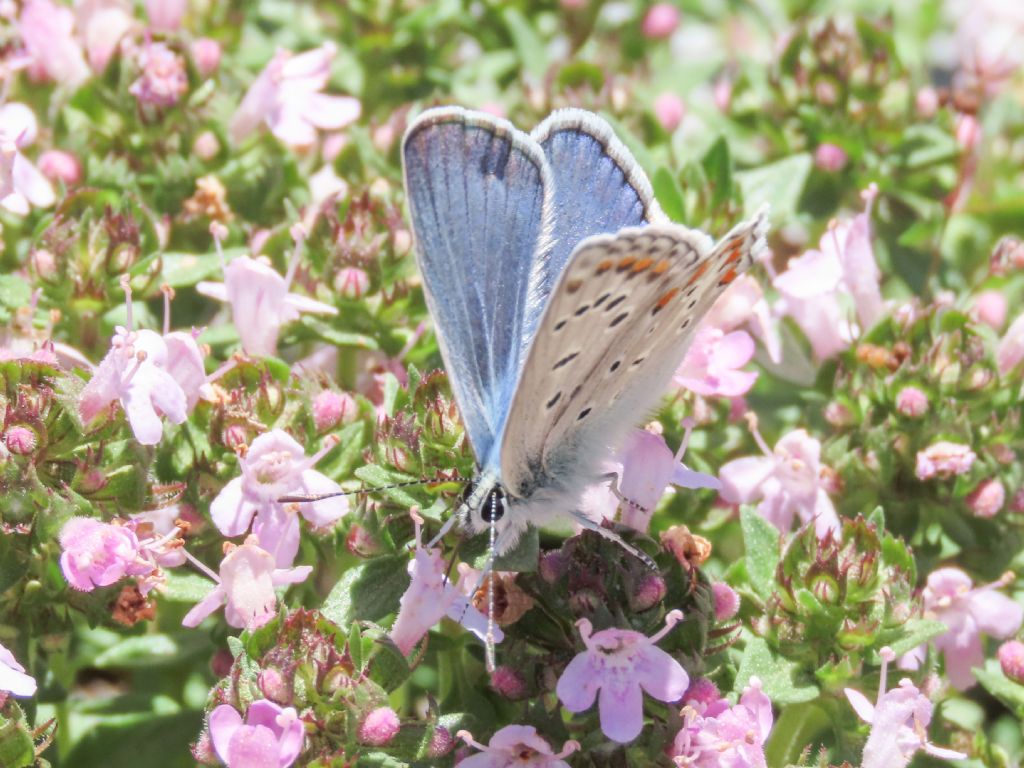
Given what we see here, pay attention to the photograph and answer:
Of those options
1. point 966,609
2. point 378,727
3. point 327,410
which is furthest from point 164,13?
point 966,609

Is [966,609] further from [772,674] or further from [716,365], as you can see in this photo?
[716,365]

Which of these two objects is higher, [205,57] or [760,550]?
[205,57]

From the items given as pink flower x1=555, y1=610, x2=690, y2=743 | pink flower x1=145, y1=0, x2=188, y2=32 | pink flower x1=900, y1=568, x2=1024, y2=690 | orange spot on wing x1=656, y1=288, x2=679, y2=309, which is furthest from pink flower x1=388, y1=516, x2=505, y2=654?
pink flower x1=145, y1=0, x2=188, y2=32

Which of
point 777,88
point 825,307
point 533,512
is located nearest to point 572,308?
point 533,512

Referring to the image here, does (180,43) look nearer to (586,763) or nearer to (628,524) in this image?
(628,524)

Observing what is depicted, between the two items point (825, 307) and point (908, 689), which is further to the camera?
point (825, 307)

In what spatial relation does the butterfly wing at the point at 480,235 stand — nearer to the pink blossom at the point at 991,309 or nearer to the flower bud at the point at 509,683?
the flower bud at the point at 509,683
